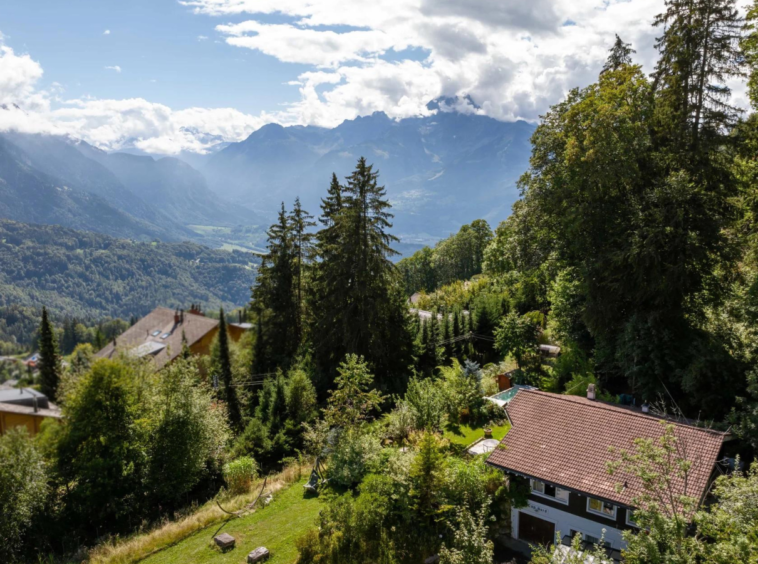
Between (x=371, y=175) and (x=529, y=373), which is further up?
(x=371, y=175)

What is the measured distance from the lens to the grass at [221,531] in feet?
57.0

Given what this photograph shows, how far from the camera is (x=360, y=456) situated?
20438 millimetres

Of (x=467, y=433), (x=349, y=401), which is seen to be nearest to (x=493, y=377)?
(x=467, y=433)

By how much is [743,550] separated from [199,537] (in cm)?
1788

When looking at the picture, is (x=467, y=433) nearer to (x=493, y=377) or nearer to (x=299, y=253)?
(x=493, y=377)

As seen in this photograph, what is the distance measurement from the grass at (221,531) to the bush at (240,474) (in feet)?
6.74

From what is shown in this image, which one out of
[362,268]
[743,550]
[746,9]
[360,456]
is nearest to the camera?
[743,550]

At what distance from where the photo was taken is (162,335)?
211 feet

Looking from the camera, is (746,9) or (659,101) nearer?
(746,9)

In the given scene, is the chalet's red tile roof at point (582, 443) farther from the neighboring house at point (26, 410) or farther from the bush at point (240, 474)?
the neighboring house at point (26, 410)

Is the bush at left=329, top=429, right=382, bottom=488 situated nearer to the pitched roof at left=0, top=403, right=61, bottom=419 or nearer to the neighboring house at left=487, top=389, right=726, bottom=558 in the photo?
the neighboring house at left=487, top=389, right=726, bottom=558

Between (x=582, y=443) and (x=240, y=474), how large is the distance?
677 inches

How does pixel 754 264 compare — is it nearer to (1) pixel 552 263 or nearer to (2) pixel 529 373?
(1) pixel 552 263

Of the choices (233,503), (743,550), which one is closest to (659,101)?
(743,550)
